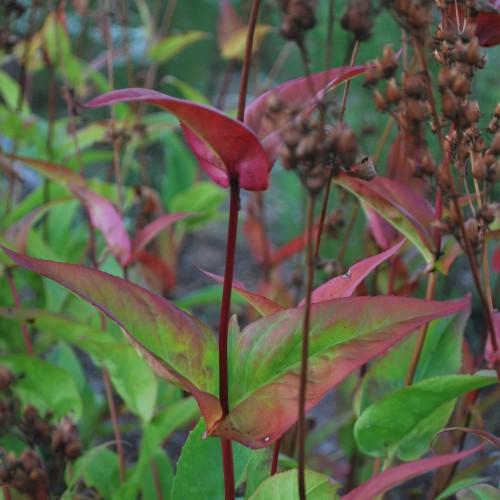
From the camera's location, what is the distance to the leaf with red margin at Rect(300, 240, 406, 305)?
0.70m

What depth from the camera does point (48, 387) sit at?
1.11 metres

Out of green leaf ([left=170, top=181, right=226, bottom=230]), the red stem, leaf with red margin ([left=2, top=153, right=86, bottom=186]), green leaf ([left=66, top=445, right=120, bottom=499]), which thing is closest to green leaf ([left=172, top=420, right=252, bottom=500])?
the red stem

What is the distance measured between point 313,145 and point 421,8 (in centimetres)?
13

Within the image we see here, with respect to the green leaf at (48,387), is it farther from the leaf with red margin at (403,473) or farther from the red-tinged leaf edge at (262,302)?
the leaf with red margin at (403,473)

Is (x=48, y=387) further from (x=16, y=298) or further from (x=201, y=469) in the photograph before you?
(x=201, y=469)

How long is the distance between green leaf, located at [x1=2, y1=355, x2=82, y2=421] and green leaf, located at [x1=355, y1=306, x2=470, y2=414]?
352mm

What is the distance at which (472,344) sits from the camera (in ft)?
6.80

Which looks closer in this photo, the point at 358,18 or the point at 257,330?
the point at 358,18

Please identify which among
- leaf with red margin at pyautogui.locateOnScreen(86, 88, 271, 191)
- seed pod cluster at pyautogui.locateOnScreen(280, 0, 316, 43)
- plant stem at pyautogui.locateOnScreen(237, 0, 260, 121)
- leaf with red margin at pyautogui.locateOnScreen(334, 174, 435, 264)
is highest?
seed pod cluster at pyautogui.locateOnScreen(280, 0, 316, 43)

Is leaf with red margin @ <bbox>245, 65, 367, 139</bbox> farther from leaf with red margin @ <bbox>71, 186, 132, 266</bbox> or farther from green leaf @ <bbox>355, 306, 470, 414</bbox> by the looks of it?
leaf with red margin @ <bbox>71, 186, 132, 266</bbox>

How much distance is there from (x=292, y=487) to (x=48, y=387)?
0.52 m

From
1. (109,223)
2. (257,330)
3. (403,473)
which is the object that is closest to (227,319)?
(257,330)

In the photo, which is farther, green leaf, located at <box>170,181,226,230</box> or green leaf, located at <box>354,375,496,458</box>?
green leaf, located at <box>170,181,226,230</box>

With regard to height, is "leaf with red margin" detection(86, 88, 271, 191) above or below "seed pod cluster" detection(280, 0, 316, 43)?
below
